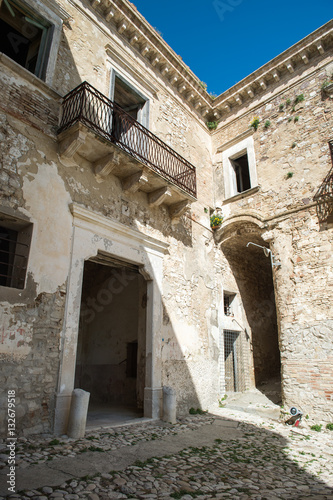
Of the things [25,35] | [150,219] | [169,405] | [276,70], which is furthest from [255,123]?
[169,405]

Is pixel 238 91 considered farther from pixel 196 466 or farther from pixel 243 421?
pixel 196 466

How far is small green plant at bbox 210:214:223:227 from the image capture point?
34.8ft

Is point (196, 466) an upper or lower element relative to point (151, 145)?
lower

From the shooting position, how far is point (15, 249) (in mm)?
5570

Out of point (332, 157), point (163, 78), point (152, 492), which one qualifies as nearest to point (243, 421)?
point (152, 492)

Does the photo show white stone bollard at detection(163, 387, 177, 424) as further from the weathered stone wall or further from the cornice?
the cornice

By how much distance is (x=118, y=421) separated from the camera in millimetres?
6566

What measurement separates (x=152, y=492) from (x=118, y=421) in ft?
11.4

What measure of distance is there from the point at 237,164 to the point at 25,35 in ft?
24.3

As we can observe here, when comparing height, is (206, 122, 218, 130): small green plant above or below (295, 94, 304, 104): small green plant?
above

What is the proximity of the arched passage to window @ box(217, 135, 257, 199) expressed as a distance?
1515mm

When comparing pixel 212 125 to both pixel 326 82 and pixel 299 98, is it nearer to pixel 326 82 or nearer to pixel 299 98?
pixel 299 98

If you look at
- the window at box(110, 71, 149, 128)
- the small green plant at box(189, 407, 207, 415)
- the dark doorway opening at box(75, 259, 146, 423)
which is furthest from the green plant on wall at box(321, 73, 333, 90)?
the small green plant at box(189, 407, 207, 415)

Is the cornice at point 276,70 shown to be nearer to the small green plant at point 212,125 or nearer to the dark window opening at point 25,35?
the small green plant at point 212,125
